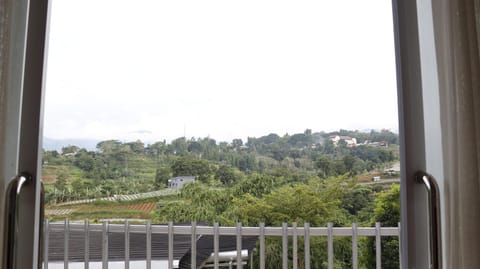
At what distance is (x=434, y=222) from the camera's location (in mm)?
877

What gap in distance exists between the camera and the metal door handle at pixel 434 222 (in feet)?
2.84

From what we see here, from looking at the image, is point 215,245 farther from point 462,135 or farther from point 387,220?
point 462,135

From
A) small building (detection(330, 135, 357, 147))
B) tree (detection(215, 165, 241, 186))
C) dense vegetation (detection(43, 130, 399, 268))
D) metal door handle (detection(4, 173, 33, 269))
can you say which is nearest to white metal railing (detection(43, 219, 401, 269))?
dense vegetation (detection(43, 130, 399, 268))

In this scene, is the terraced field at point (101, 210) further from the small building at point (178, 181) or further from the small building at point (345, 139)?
the small building at point (345, 139)

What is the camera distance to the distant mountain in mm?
1477

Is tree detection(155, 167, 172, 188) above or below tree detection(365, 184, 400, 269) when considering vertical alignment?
above

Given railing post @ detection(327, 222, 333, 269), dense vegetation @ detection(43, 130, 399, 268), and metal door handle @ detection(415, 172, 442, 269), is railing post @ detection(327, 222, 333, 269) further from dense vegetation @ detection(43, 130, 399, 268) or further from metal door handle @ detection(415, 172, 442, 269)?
metal door handle @ detection(415, 172, 442, 269)

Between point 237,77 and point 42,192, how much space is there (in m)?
0.94

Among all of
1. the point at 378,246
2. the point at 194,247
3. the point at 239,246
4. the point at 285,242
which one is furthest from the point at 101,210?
the point at 378,246

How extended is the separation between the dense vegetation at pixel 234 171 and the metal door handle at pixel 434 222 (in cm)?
66

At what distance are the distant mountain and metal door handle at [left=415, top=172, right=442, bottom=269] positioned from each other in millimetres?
1264

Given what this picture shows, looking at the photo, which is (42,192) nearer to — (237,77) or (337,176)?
(237,77)

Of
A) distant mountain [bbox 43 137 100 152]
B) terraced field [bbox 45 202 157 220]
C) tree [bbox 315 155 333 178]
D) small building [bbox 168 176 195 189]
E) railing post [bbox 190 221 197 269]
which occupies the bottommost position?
railing post [bbox 190 221 197 269]

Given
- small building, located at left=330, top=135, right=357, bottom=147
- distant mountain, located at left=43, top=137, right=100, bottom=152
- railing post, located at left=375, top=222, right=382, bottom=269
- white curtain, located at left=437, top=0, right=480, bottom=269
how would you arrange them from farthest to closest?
railing post, located at left=375, top=222, right=382, bottom=269 → small building, located at left=330, top=135, right=357, bottom=147 → distant mountain, located at left=43, top=137, right=100, bottom=152 → white curtain, located at left=437, top=0, right=480, bottom=269
